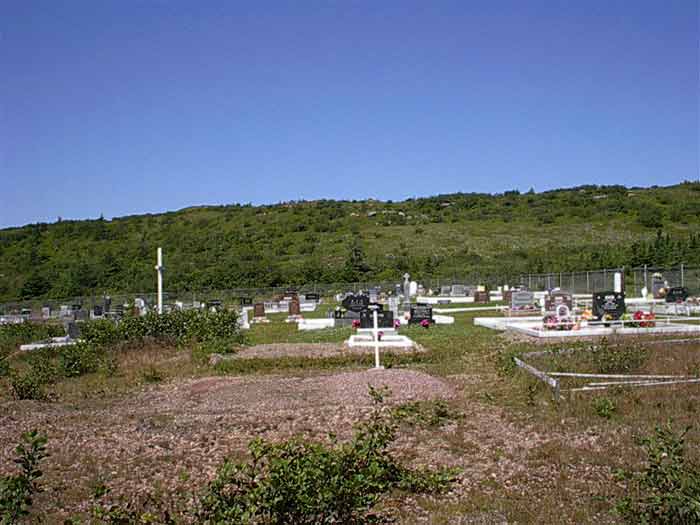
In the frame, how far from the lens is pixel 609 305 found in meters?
23.3

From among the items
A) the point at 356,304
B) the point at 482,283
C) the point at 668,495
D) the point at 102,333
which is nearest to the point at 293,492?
the point at 668,495

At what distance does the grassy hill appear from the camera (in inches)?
2450

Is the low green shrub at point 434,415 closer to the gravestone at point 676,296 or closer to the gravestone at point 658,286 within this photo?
the gravestone at point 676,296

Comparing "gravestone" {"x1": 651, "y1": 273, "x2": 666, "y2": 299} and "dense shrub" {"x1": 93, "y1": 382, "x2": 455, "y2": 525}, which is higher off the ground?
"gravestone" {"x1": 651, "y1": 273, "x2": 666, "y2": 299}

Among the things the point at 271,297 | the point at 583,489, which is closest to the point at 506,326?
the point at 583,489

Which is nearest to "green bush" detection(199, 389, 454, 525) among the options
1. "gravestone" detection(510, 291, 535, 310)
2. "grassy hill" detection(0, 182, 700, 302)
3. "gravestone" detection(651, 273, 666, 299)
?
"gravestone" detection(510, 291, 535, 310)

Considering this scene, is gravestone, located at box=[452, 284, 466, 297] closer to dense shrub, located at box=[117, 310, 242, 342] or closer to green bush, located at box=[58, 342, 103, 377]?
dense shrub, located at box=[117, 310, 242, 342]

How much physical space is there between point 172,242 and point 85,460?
82153 mm

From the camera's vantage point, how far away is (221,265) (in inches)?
2657

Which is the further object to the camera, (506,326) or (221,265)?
(221,265)

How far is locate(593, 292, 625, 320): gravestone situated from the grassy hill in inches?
1111

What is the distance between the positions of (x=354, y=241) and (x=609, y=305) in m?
57.5

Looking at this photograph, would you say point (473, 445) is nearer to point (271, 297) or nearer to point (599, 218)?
point (271, 297)

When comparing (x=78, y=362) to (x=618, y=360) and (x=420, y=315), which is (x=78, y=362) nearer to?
(x=618, y=360)
